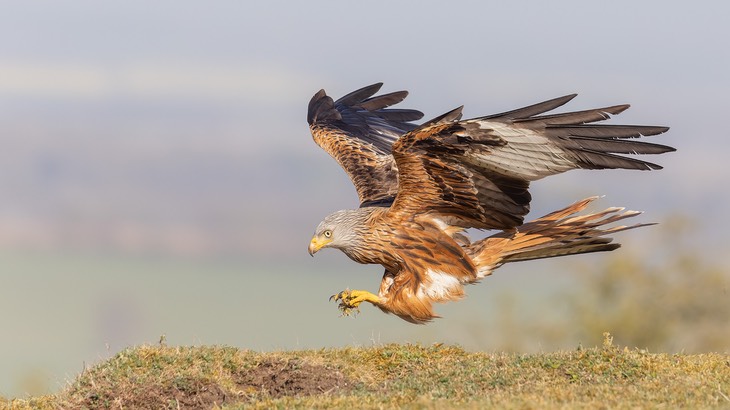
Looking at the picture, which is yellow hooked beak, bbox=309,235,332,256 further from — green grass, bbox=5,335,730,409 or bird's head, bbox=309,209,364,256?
green grass, bbox=5,335,730,409

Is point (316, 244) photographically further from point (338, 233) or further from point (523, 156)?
point (523, 156)

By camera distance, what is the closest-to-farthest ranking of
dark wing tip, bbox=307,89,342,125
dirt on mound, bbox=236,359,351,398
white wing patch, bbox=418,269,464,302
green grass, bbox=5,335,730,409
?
1. green grass, bbox=5,335,730,409
2. dirt on mound, bbox=236,359,351,398
3. white wing patch, bbox=418,269,464,302
4. dark wing tip, bbox=307,89,342,125

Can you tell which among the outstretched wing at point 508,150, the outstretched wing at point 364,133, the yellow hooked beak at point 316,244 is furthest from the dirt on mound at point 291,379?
the outstretched wing at point 364,133

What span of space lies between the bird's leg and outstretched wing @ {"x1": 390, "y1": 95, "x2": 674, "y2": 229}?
5.06 ft

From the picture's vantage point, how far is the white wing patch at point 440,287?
1229cm

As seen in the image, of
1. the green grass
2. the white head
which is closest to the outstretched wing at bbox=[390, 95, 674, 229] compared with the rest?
the white head

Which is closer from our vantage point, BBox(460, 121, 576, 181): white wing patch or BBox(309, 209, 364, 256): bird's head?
BBox(460, 121, 576, 181): white wing patch

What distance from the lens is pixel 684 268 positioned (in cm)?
2639

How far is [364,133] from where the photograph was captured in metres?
17.4

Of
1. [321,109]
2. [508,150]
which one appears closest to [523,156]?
[508,150]

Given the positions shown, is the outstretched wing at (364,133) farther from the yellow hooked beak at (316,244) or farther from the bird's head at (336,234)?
the yellow hooked beak at (316,244)

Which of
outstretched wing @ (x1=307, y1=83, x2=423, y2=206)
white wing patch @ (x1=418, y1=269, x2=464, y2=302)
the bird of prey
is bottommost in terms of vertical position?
white wing patch @ (x1=418, y1=269, x2=464, y2=302)

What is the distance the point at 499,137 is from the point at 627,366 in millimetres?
3402

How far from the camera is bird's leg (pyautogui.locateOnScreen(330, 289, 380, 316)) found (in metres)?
12.2
